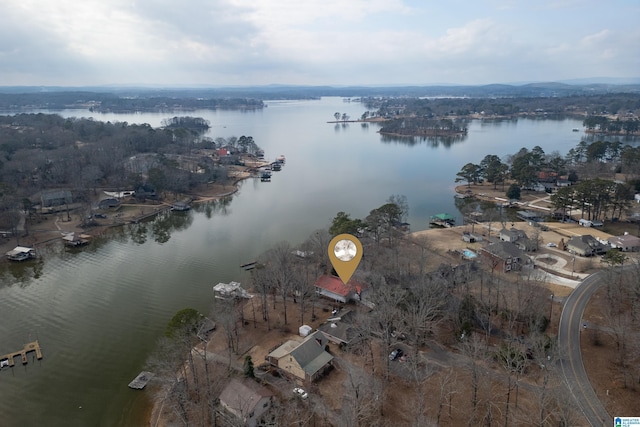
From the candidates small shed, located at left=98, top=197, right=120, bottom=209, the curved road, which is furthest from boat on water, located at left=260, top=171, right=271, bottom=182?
the curved road

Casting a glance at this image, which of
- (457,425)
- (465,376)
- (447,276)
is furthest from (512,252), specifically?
(457,425)

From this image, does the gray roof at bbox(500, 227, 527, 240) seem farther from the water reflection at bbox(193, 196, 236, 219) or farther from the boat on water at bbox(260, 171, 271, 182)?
the boat on water at bbox(260, 171, 271, 182)

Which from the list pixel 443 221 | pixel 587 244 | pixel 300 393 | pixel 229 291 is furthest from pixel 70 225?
pixel 587 244

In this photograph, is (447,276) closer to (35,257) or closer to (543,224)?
(543,224)

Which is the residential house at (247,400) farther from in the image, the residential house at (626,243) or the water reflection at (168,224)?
the residential house at (626,243)

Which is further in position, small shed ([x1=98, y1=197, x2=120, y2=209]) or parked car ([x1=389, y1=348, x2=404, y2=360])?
small shed ([x1=98, y1=197, x2=120, y2=209])

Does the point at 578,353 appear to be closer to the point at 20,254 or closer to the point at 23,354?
the point at 23,354
